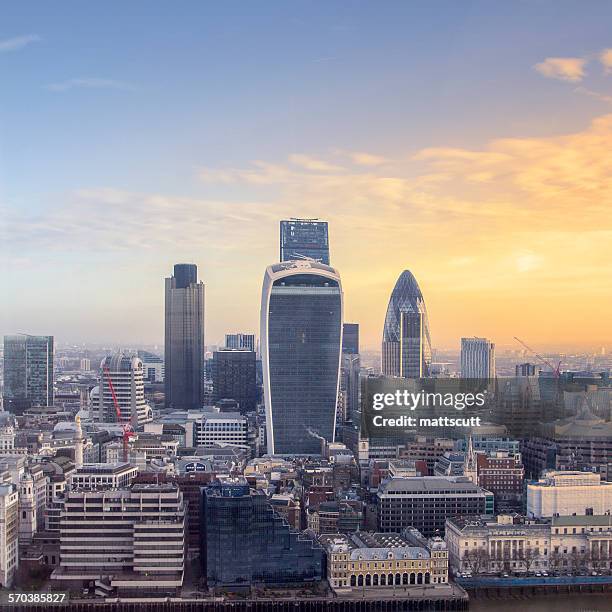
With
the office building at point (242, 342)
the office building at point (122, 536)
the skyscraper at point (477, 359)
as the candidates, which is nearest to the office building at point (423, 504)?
the office building at point (122, 536)

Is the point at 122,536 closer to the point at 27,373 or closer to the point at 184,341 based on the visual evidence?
the point at 27,373

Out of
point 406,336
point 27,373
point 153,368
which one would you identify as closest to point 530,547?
point 27,373

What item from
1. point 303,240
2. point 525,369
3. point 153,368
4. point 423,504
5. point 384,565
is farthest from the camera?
point 153,368

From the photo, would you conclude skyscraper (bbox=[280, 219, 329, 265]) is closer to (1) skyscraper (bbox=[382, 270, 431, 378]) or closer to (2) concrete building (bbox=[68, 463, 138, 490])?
(1) skyscraper (bbox=[382, 270, 431, 378])

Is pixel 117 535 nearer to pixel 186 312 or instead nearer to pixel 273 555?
pixel 273 555

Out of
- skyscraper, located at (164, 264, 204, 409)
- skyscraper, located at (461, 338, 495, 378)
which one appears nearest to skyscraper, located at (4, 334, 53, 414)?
skyscraper, located at (164, 264, 204, 409)

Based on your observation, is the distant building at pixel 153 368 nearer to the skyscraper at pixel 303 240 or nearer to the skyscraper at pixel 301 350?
the skyscraper at pixel 303 240

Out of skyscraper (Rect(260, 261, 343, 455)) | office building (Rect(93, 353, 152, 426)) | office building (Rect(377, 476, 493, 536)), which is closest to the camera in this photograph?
office building (Rect(377, 476, 493, 536))
